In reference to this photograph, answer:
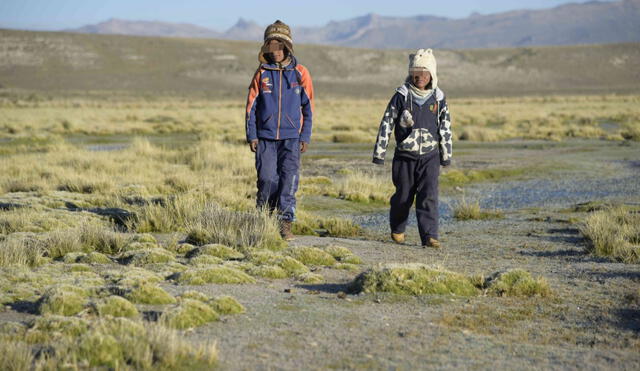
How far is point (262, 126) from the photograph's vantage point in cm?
873

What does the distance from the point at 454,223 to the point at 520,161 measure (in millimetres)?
10038

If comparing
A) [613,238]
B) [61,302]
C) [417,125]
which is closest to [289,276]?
[61,302]

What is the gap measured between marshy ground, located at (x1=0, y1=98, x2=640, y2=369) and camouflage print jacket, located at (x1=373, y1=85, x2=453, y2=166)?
112 cm

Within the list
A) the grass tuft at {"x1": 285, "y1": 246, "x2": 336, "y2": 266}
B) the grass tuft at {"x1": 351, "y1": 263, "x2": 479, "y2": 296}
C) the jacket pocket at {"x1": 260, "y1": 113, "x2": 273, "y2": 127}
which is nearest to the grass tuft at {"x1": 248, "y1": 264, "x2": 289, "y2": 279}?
the grass tuft at {"x1": 285, "y1": 246, "x2": 336, "y2": 266}

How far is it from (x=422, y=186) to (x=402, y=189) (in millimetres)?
234

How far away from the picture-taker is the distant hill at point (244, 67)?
331ft

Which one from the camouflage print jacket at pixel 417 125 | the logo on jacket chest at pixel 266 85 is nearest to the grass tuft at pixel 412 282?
the camouflage print jacket at pixel 417 125

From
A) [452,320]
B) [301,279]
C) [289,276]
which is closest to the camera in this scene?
[452,320]

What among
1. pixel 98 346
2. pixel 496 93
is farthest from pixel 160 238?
pixel 496 93

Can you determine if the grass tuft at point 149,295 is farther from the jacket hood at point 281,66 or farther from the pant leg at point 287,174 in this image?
the jacket hood at point 281,66

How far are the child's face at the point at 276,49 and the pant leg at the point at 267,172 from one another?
91 centimetres

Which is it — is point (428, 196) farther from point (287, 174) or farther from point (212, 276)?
point (212, 276)

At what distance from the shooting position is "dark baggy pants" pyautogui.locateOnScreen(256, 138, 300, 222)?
29.0ft

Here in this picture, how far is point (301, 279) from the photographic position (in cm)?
711
